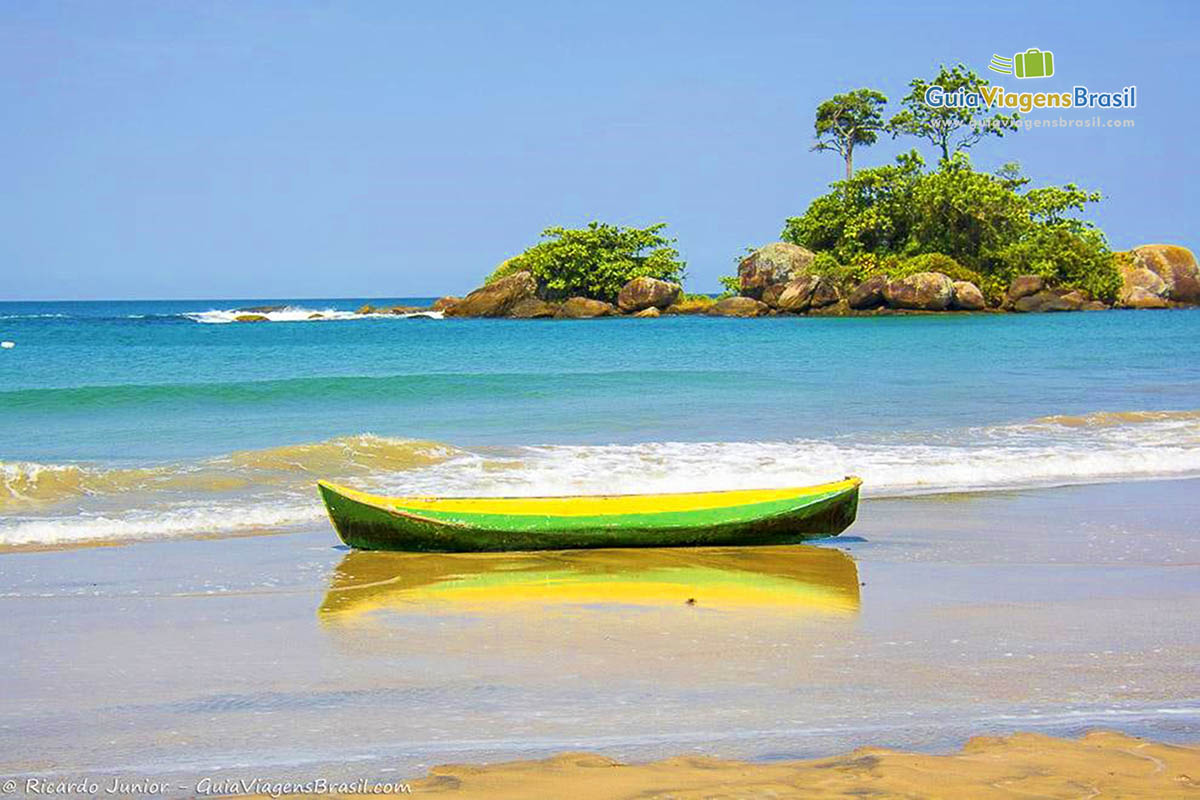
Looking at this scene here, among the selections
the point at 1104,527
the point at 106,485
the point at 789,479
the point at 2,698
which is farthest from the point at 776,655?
the point at 106,485

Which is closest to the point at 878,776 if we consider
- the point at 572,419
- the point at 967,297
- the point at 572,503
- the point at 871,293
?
the point at 572,503

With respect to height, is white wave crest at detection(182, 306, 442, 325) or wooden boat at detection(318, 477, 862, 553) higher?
white wave crest at detection(182, 306, 442, 325)

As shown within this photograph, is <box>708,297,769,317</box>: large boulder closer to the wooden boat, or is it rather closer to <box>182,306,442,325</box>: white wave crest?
<box>182,306,442,325</box>: white wave crest

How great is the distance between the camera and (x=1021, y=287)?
5281 cm

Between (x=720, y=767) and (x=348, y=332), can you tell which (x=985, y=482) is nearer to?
(x=720, y=767)

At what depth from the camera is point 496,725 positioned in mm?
5324

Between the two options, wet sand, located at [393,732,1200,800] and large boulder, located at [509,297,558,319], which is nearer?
wet sand, located at [393,732,1200,800]

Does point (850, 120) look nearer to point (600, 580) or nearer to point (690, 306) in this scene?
point (690, 306)

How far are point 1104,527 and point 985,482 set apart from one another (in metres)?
2.82

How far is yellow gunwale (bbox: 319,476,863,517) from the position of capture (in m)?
9.43

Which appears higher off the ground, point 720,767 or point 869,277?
point 869,277

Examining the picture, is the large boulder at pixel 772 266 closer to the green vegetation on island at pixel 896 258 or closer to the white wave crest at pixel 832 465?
the green vegetation on island at pixel 896 258

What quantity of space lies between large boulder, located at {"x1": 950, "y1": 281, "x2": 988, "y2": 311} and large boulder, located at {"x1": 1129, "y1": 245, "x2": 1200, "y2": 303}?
493 inches

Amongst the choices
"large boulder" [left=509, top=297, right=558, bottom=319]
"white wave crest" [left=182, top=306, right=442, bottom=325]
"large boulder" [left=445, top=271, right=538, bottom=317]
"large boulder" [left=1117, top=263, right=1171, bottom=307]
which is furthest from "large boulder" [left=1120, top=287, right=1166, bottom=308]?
"white wave crest" [left=182, top=306, right=442, bottom=325]
